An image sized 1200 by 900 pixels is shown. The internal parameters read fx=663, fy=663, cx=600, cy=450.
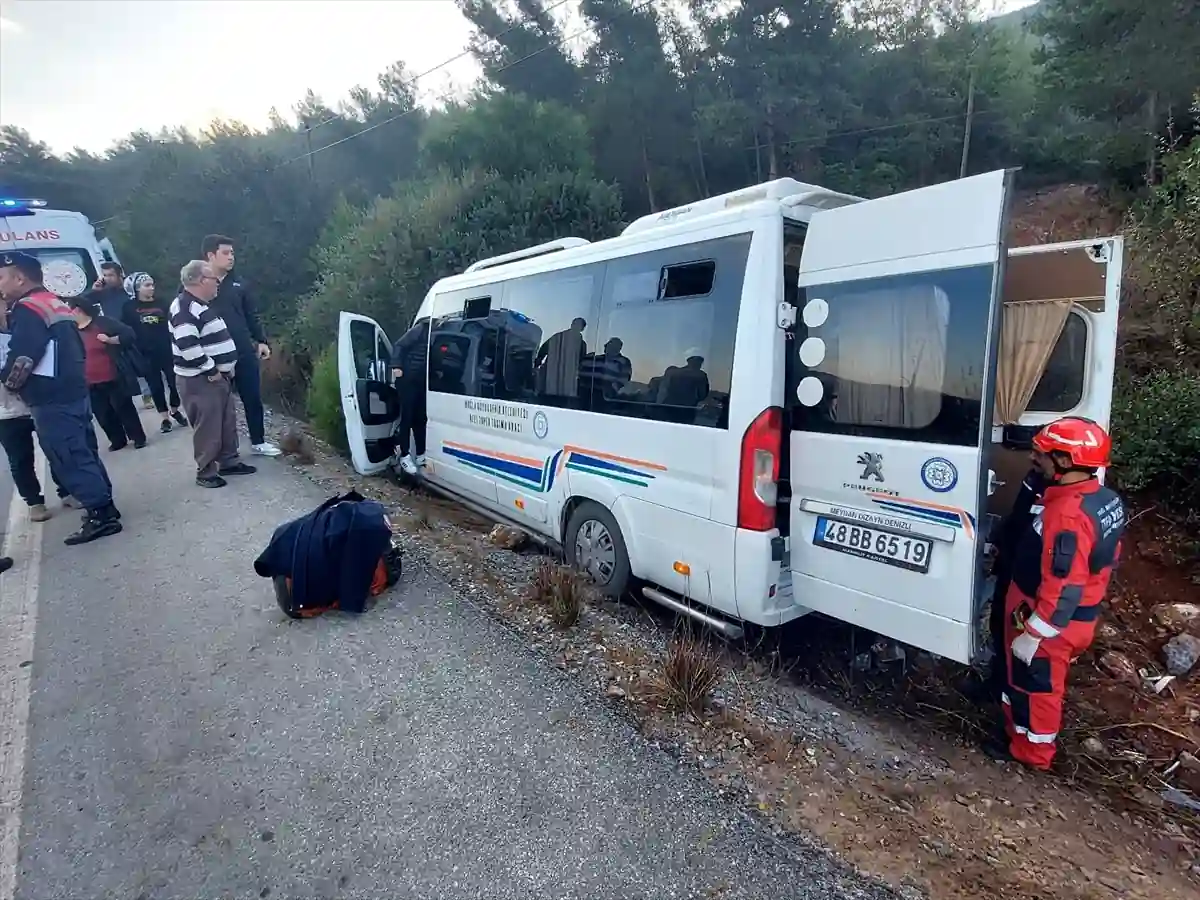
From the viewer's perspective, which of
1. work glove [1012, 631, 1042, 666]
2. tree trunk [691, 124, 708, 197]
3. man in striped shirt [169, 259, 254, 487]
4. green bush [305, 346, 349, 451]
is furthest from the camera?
tree trunk [691, 124, 708, 197]

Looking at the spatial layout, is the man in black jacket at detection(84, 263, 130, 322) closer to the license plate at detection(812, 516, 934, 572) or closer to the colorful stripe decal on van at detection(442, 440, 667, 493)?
the colorful stripe decal on van at detection(442, 440, 667, 493)

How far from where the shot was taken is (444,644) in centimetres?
363

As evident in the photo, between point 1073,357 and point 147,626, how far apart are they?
5208 millimetres

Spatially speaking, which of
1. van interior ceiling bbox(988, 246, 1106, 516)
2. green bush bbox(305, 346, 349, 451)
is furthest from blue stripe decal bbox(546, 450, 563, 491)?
green bush bbox(305, 346, 349, 451)

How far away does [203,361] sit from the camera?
6148 millimetres

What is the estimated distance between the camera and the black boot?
17.2 feet

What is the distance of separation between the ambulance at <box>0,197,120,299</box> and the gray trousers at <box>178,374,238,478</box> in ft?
21.9

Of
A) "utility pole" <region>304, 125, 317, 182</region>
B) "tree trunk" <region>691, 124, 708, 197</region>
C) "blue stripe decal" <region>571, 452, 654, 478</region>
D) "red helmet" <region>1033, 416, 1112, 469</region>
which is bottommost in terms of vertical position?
"blue stripe decal" <region>571, 452, 654, 478</region>

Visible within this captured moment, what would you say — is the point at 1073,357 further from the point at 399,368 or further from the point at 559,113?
the point at 559,113

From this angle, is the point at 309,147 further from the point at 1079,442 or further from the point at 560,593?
the point at 1079,442

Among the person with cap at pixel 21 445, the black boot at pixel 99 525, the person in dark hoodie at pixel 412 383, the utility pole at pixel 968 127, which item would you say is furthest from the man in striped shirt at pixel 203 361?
the utility pole at pixel 968 127

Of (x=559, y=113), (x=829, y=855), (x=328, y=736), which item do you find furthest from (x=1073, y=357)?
(x=559, y=113)

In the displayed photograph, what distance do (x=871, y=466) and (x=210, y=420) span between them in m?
6.01

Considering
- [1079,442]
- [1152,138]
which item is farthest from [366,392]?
[1152,138]
